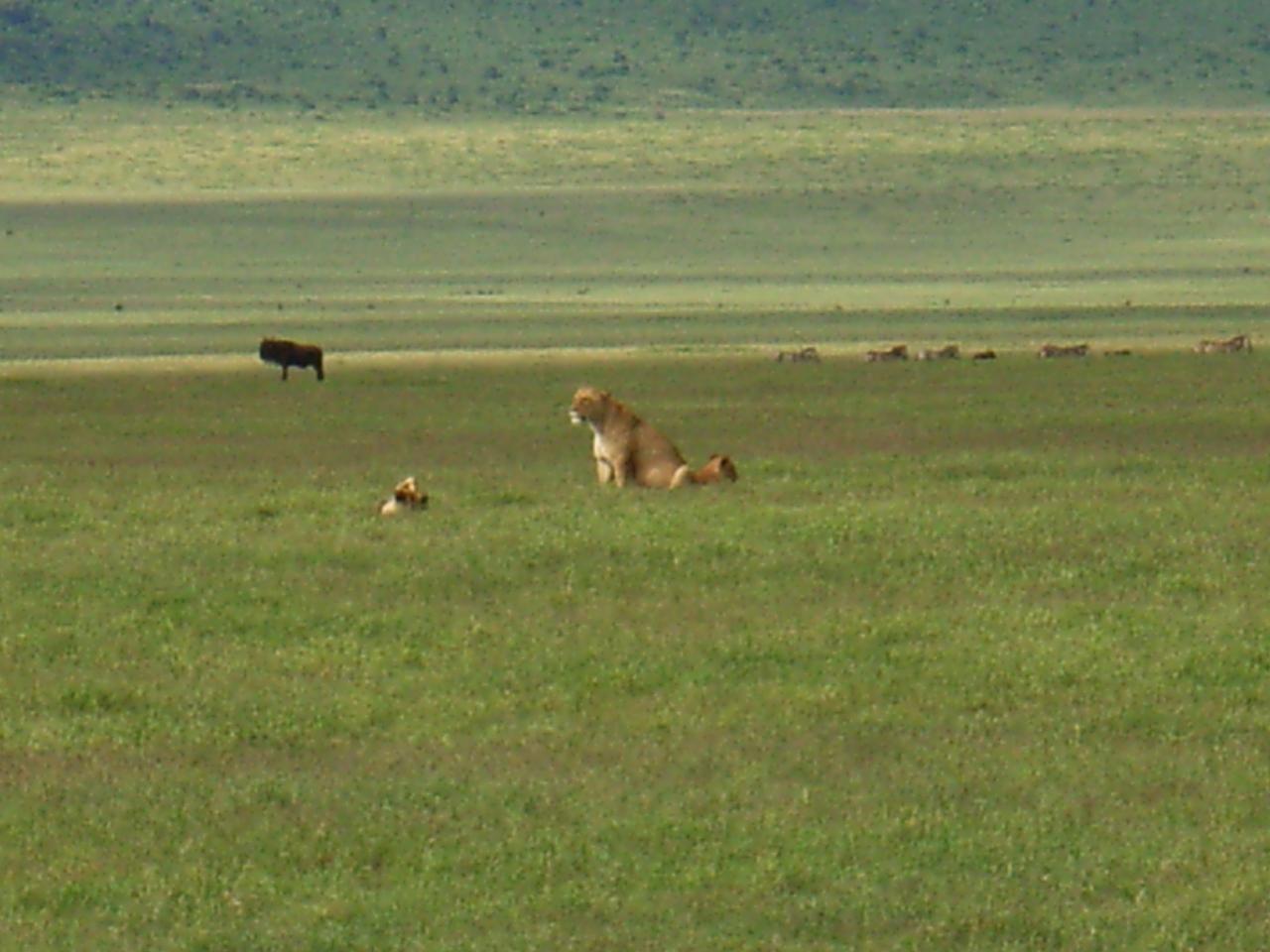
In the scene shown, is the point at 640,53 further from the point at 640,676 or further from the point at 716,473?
the point at 640,676

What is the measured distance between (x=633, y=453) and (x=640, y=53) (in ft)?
252

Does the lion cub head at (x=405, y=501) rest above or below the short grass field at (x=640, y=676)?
above

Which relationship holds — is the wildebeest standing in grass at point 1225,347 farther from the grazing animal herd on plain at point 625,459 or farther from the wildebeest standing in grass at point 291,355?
the grazing animal herd on plain at point 625,459

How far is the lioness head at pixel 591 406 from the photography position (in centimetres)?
1700

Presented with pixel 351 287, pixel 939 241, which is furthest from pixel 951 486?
pixel 939 241

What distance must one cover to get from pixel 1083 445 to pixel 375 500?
8.67 metres

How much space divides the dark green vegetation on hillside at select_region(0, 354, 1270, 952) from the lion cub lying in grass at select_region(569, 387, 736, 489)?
394 millimetres

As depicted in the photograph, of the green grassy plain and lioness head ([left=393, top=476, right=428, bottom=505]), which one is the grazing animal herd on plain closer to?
lioness head ([left=393, top=476, right=428, bottom=505])

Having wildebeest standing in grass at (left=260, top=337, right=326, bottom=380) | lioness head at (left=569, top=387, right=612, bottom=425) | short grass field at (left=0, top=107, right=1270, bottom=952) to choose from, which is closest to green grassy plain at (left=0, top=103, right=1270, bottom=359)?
wildebeest standing in grass at (left=260, top=337, right=326, bottom=380)

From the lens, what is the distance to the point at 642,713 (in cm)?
975

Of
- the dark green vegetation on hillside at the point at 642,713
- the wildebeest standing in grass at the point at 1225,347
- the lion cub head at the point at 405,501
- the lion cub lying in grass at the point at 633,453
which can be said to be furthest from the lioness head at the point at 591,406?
the wildebeest standing in grass at the point at 1225,347

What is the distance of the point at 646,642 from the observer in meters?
11.0

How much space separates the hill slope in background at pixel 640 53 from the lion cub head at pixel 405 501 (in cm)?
6970

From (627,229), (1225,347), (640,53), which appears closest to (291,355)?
(1225,347)
